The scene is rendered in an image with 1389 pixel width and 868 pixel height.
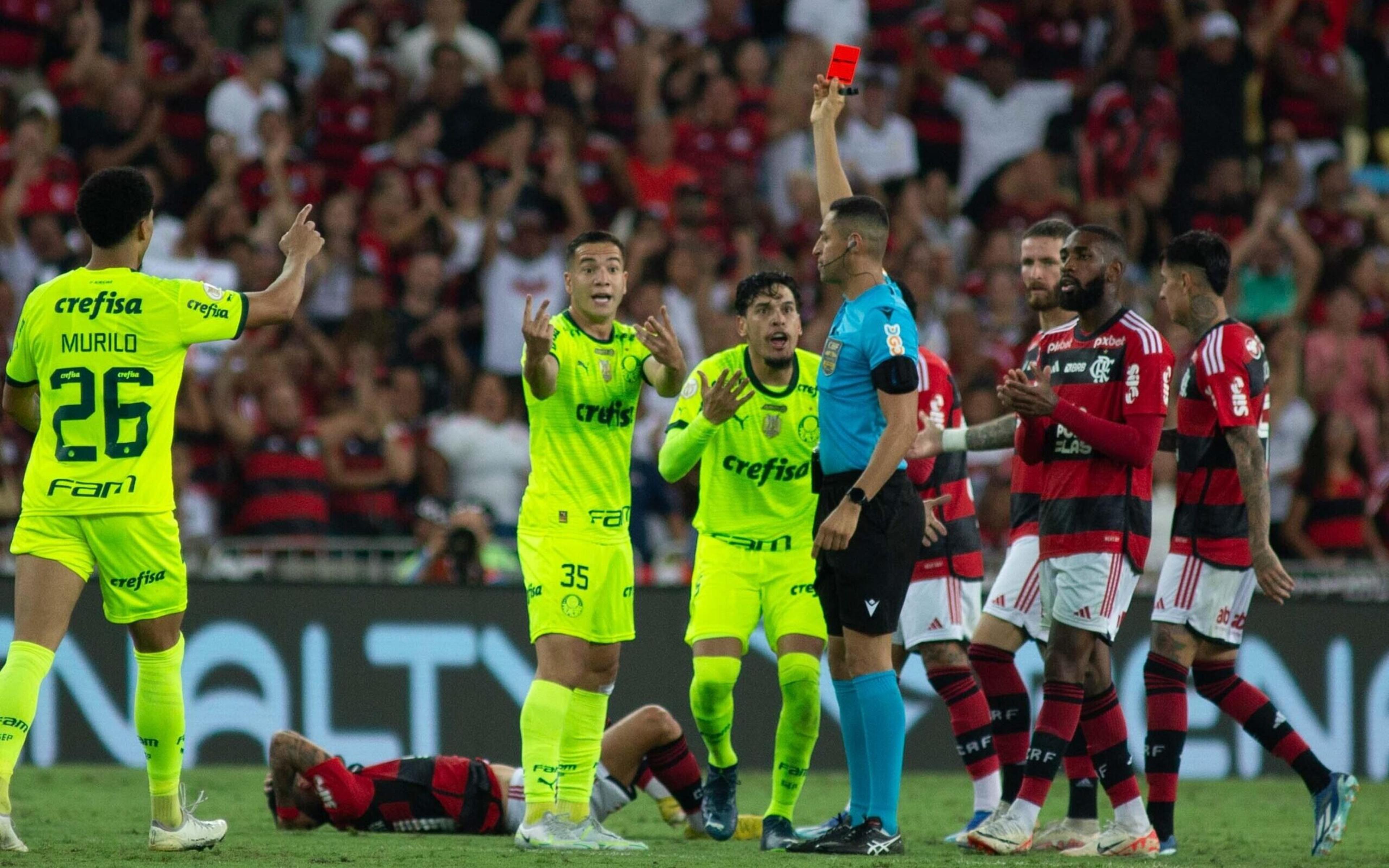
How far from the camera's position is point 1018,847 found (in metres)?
7.77

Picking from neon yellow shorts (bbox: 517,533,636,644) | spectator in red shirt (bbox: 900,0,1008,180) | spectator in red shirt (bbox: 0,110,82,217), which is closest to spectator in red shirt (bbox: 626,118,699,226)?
spectator in red shirt (bbox: 900,0,1008,180)

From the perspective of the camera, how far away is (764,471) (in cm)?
870

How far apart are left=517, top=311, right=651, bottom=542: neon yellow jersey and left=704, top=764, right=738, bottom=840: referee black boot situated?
137 centimetres

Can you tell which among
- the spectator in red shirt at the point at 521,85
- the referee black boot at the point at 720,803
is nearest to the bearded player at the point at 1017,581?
the referee black boot at the point at 720,803

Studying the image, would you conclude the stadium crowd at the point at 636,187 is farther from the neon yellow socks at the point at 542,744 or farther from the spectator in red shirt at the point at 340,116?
the neon yellow socks at the point at 542,744

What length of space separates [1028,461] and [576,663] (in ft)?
7.40

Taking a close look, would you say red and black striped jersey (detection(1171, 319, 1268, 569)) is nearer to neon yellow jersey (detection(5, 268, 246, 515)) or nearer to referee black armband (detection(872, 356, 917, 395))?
referee black armband (detection(872, 356, 917, 395))

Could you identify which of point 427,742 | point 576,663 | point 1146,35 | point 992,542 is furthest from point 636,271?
point 576,663

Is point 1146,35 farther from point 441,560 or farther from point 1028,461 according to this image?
point 1028,461

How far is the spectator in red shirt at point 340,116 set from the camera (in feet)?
53.2

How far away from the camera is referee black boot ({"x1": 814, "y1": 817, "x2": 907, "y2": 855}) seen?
7324mm

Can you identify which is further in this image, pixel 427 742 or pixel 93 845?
pixel 427 742

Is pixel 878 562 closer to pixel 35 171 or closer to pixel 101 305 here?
pixel 101 305

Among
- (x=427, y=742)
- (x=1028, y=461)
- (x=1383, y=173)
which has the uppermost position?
(x=1383, y=173)
